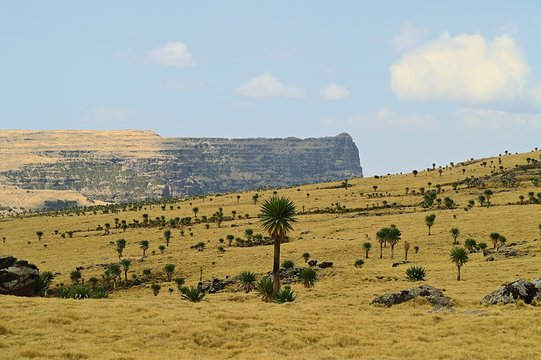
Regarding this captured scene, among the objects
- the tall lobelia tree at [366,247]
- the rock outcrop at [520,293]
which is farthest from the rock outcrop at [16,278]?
the tall lobelia tree at [366,247]

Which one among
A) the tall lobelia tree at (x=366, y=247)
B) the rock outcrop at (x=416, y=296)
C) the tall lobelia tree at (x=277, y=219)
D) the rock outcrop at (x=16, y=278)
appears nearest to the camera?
the rock outcrop at (x=416, y=296)

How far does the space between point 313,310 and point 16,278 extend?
31.0 metres

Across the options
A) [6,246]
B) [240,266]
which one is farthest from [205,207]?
[240,266]

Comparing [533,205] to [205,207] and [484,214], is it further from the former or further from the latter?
[205,207]

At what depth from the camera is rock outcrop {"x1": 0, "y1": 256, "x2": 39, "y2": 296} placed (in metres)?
51.6

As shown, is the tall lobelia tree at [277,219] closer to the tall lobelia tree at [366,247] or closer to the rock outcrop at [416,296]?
the rock outcrop at [416,296]

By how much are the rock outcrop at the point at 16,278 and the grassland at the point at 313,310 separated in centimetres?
936

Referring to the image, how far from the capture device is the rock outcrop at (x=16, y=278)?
2030 inches

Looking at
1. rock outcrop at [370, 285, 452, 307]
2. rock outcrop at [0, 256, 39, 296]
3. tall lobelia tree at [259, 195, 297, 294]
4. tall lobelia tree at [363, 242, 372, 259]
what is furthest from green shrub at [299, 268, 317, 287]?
rock outcrop at [0, 256, 39, 296]

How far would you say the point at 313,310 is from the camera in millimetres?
38875

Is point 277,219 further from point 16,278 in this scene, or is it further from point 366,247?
point 366,247

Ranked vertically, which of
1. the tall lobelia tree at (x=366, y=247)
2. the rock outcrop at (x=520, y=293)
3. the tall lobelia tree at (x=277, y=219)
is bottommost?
the tall lobelia tree at (x=366, y=247)

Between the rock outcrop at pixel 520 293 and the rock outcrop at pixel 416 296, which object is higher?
the rock outcrop at pixel 520 293

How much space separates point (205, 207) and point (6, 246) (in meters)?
68.7
